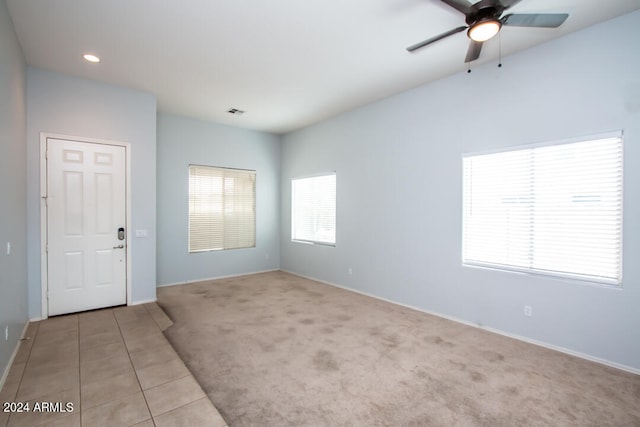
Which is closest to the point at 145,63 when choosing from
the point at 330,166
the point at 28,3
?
the point at 28,3

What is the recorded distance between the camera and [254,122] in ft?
20.0

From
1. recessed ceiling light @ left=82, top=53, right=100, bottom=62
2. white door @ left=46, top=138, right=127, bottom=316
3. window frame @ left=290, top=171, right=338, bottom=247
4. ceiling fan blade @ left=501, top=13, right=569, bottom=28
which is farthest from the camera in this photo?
window frame @ left=290, top=171, right=338, bottom=247

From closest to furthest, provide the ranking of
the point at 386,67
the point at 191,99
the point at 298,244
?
the point at 386,67 → the point at 191,99 → the point at 298,244

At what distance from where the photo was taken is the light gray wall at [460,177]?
9.05ft

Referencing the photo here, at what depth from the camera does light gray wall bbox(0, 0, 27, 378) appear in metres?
2.58

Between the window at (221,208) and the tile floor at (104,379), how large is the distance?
261 centimetres

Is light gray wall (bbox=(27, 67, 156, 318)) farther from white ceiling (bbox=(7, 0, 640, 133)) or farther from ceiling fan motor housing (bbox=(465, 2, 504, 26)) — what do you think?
ceiling fan motor housing (bbox=(465, 2, 504, 26))

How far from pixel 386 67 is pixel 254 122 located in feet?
10.5

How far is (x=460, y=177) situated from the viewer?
12.7 ft

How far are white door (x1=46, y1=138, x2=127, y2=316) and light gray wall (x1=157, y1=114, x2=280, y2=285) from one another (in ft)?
3.95

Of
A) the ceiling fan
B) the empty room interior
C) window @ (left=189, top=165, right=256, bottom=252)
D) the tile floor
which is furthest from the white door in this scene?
the ceiling fan

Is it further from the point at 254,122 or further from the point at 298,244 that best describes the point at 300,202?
the point at 254,122

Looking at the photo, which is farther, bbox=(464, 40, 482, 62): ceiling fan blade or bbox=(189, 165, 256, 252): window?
bbox=(189, 165, 256, 252): window

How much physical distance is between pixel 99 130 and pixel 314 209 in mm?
3793
